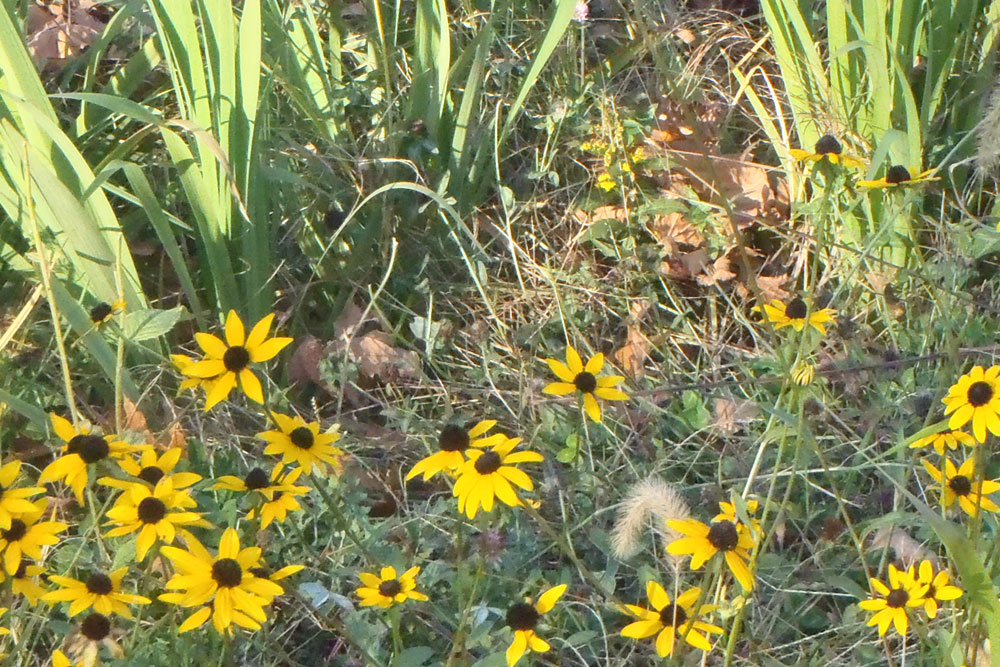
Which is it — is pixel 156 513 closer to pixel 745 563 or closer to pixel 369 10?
pixel 745 563

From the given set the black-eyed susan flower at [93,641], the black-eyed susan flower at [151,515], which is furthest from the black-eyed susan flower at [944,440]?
the black-eyed susan flower at [93,641]

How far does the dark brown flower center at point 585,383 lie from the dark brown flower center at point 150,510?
451 mm

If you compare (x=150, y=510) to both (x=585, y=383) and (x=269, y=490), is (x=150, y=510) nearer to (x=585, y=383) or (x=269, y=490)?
(x=269, y=490)

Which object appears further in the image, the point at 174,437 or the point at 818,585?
the point at 174,437

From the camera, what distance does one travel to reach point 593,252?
2.13 m

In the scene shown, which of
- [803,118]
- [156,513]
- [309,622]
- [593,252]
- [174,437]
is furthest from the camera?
[593,252]

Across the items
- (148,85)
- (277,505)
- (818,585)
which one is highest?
(148,85)

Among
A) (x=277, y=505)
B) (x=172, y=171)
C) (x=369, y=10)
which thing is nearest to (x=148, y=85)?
(x=172, y=171)

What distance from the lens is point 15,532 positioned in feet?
3.69

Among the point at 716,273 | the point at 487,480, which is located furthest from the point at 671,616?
the point at 716,273

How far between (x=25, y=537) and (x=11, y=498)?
0.05 meters

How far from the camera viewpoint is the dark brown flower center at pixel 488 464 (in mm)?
1064

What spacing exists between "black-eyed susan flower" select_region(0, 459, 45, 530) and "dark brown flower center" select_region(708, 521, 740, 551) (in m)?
0.67

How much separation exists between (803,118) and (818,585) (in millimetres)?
915
